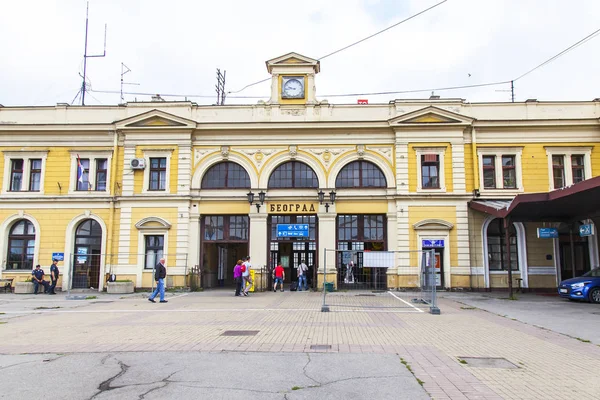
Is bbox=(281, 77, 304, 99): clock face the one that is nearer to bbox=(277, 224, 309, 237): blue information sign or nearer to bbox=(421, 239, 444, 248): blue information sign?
bbox=(277, 224, 309, 237): blue information sign

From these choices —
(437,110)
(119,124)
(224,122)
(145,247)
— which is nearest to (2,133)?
(119,124)

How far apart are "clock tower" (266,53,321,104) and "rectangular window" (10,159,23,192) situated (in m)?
13.9

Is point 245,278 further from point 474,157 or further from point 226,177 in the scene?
point 474,157

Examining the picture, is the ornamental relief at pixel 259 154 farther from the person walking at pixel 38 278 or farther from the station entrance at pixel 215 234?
the person walking at pixel 38 278

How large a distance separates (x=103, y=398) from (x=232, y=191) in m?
19.2

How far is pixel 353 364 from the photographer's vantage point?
7734 millimetres

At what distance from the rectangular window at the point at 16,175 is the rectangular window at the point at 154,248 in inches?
303

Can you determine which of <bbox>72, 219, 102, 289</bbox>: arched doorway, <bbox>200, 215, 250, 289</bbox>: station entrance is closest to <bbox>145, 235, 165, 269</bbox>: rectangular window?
<bbox>200, 215, 250, 289</bbox>: station entrance

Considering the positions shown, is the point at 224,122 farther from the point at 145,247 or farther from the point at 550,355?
the point at 550,355

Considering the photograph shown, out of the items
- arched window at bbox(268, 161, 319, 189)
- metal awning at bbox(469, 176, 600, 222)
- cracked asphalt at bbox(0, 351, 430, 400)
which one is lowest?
cracked asphalt at bbox(0, 351, 430, 400)

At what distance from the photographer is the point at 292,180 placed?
82.3 ft

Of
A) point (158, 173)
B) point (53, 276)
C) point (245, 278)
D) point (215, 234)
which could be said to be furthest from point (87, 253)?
point (245, 278)

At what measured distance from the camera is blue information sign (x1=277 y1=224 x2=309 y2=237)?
80.1ft

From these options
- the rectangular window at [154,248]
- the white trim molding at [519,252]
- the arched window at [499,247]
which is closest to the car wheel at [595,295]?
the white trim molding at [519,252]
